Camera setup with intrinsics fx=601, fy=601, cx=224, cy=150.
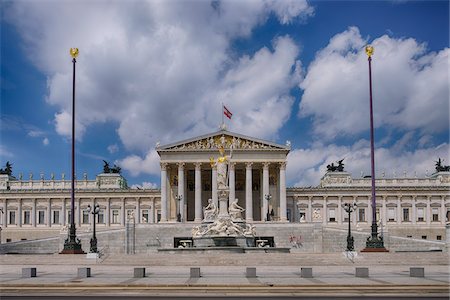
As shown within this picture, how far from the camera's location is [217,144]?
98812 millimetres

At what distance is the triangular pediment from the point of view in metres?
98.4

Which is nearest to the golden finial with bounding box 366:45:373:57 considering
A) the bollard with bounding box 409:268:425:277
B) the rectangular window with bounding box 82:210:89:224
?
the bollard with bounding box 409:268:425:277

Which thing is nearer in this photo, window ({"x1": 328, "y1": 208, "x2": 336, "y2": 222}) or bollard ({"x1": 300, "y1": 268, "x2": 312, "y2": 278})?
bollard ({"x1": 300, "y1": 268, "x2": 312, "y2": 278})

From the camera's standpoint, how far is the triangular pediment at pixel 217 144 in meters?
98.4

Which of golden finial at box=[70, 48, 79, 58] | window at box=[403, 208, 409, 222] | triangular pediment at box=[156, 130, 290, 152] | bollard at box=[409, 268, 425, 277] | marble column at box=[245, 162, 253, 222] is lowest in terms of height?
bollard at box=[409, 268, 425, 277]

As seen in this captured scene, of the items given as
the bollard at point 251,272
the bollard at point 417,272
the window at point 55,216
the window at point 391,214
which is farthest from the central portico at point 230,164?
the bollard at point 417,272

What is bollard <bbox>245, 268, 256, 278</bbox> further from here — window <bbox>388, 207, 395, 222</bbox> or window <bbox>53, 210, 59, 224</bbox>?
window <bbox>53, 210, 59, 224</bbox>

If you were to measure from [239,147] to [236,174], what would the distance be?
→ 36.5 ft

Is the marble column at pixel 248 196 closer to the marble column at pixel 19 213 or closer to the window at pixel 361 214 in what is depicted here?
the window at pixel 361 214

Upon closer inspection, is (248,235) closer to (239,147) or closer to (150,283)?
(150,283)

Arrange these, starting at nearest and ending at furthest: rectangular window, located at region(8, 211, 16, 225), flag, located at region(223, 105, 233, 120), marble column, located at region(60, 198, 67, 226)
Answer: flag, located at region(223, 105, 233, 120)
marble column, located at region(60, 198, 67, 226)
rectangular window, located at region(8, 211, 16, 225)

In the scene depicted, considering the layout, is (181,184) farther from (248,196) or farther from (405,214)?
(405,214)

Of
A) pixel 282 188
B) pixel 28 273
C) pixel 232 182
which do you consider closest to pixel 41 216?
pixel 232 182

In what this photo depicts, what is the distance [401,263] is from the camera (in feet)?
144
